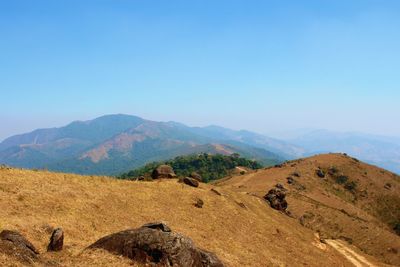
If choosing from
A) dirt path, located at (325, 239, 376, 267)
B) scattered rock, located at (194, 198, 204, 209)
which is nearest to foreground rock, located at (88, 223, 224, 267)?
scattered rock, located at (194, 198, 204, 209)

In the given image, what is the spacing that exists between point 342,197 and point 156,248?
11287 cm

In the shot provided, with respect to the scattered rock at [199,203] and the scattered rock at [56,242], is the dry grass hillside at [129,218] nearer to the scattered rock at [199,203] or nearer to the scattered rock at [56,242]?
the scattered rock at [56,242]

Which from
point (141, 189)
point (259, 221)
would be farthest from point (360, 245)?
point (141, 189)

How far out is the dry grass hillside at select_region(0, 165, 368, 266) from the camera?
28688 mm

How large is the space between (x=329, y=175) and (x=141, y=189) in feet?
344

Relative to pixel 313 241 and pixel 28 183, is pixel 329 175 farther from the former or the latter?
pixel 28 183

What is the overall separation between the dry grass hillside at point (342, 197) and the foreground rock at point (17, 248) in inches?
2538

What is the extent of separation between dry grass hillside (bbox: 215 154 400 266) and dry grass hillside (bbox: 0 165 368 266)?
22.9 m

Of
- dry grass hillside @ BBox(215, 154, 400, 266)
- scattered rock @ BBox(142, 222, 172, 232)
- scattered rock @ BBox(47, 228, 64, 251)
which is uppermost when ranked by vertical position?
scattered rock @ BBox(142, 222, 172, 232)

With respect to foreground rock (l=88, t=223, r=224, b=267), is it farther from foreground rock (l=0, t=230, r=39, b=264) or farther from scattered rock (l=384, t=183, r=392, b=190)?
scattered rock (l=384, t=183, r=392, b=190)

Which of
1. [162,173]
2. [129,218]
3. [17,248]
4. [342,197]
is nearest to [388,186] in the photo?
[342,197]

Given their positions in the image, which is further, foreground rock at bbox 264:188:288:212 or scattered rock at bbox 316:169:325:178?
scattered rock at bbox 316:169:325:178

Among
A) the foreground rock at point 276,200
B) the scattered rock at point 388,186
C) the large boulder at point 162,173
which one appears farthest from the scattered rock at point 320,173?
the large boulder at point 162,173

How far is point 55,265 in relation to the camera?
22562 millimetres
